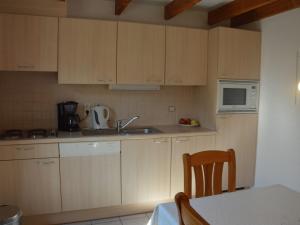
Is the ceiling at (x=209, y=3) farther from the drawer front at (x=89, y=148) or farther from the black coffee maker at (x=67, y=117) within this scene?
the drawer front at (x=89, y=148)

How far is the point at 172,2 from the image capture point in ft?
10.3

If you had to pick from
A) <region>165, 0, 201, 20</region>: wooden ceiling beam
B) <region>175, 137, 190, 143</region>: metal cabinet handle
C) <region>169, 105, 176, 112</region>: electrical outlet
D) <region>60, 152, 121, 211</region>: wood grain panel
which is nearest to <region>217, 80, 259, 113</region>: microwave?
<region>175, 137, 190, 143</region>: metal cabinet handle

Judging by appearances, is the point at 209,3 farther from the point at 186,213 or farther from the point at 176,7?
the point at 186,213

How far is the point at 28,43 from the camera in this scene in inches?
105

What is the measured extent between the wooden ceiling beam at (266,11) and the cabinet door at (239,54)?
198 millimetres

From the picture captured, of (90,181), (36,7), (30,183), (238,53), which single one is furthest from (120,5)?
(30,183)

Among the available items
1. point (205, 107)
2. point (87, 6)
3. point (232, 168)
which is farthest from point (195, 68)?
point (232, 168)

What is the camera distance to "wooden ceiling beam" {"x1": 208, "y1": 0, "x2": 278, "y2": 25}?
269cm

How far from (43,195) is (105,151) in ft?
2.28

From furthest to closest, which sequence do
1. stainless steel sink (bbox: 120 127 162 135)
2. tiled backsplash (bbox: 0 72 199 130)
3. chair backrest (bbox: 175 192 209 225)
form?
stainless steel sink (bbox: 120 127 162 135), tiled backsplash (bbox: 0 72 199 130), chair backrest (bbox: 175 192 209 225)

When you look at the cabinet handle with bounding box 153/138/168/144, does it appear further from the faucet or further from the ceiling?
the ceiling

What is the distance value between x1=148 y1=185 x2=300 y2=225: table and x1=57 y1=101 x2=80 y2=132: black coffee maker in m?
1.76

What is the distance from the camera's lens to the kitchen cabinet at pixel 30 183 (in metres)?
2.51

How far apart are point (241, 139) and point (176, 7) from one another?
66.4 inches
